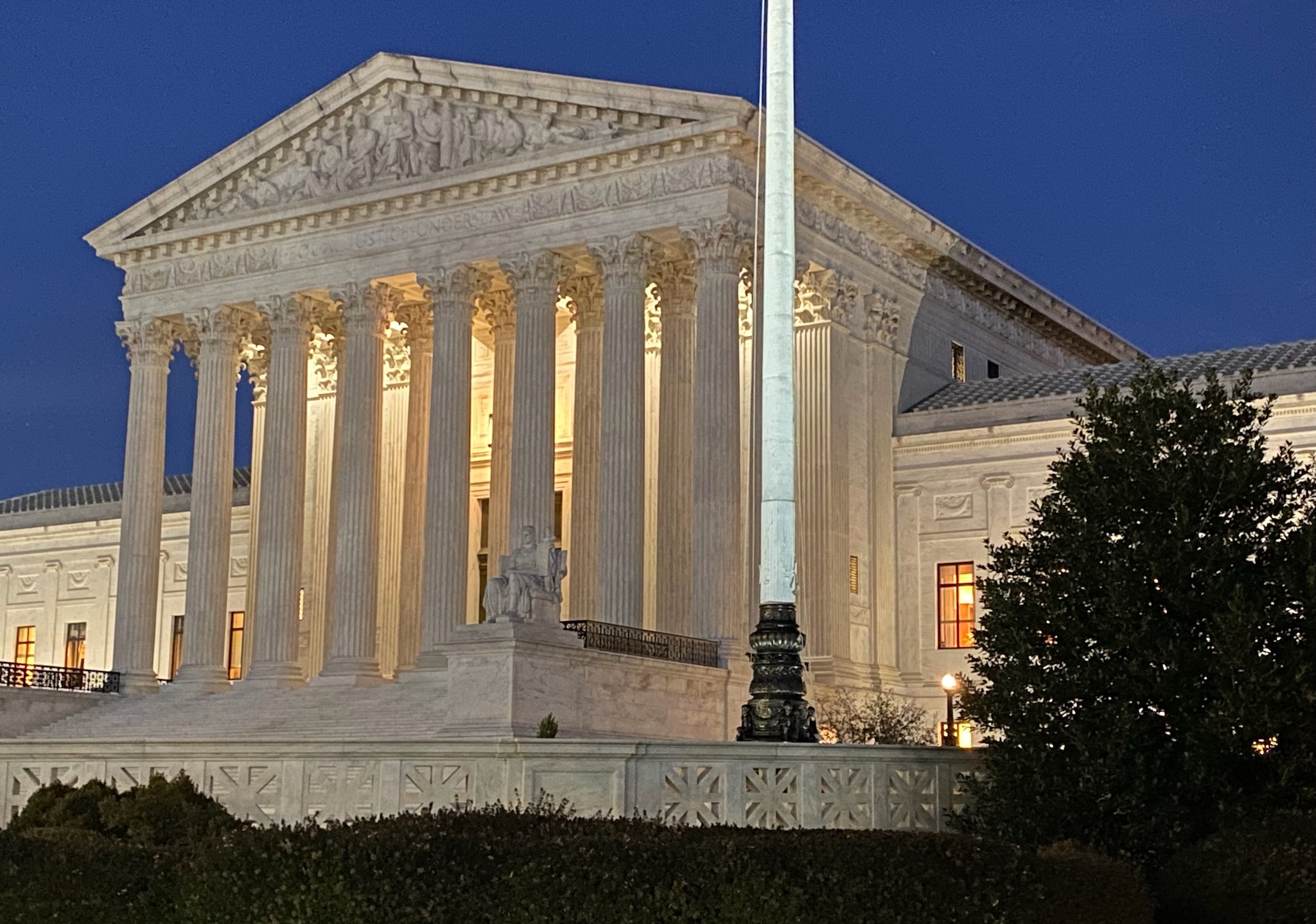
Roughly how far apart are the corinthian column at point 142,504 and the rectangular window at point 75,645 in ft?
38.4

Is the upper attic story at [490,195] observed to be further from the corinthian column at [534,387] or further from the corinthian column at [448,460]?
the corinthian column at [448,460]

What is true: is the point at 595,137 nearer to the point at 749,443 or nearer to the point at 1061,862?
the point at 749,443

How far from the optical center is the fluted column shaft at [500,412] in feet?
155

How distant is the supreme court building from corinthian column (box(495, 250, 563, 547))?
8 centimetres

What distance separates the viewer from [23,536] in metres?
63.5

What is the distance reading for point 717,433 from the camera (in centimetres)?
4084

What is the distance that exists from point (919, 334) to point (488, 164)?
13.6m

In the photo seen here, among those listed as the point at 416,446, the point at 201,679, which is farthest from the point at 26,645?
the point at 416,446

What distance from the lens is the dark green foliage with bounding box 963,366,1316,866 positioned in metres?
18.4

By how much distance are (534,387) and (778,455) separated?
78.5 ft

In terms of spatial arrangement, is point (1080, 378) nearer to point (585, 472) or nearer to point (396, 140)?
point (585, 472)

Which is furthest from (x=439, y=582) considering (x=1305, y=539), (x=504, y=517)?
(x=1305, y=539)

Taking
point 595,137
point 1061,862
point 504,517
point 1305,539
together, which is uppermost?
point 595,137

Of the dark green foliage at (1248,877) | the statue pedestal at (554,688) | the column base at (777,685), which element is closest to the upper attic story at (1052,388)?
the statue pedestal at (554,688)
